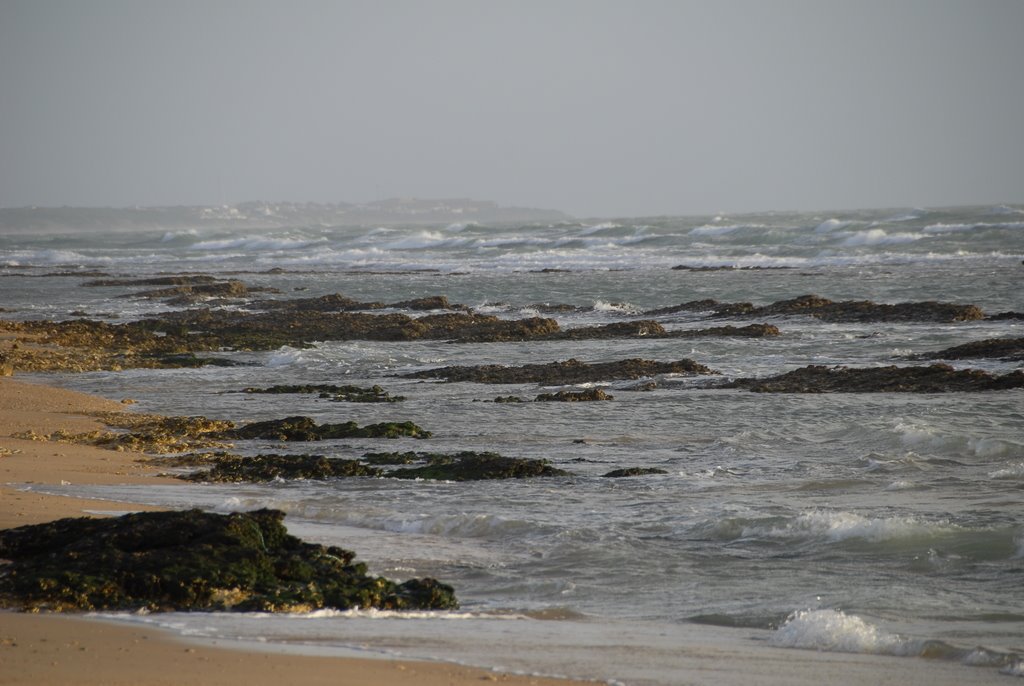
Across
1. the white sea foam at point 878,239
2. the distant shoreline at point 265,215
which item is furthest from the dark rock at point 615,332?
the distant shoreline at point 265,215

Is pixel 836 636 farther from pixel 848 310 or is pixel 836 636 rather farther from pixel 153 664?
pixel 848 310

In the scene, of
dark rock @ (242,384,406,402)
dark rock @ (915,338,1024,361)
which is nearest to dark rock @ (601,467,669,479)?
dark rock @ (242,384,406,402)

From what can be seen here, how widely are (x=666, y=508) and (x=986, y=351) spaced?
Answer: 28.9 feet

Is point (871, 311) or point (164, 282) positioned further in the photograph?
point (164, 282)

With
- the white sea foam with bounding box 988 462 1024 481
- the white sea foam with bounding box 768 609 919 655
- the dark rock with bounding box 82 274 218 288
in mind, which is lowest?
the white sea foam with bounding box 988 462 1024 481

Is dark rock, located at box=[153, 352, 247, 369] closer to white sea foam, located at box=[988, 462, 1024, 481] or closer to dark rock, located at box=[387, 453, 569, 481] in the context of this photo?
dark rock, located at box=[387, 453, 569, 481]

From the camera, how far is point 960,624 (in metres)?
5.16

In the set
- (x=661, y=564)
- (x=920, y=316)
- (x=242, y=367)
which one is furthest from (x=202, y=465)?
(x=920, y=316)

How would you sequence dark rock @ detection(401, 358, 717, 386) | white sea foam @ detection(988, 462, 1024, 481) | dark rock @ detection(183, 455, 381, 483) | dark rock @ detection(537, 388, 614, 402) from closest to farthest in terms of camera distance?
white sea foam @ detection(988, 462, 1024, 481) < dark rock @ detection(183, 455, 381, 483) < dark rock @ detection(537, 388, 614, 402) < dark rock @ detection(401, 358, 717, 386)

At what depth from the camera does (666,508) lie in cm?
748

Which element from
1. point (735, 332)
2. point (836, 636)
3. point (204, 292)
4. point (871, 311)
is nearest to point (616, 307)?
point (871, 311)

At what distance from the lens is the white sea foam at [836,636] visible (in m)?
4.76

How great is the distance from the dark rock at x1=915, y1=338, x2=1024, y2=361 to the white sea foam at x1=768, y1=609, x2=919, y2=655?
10470mm

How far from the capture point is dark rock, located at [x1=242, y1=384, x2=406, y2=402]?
12852 mm
